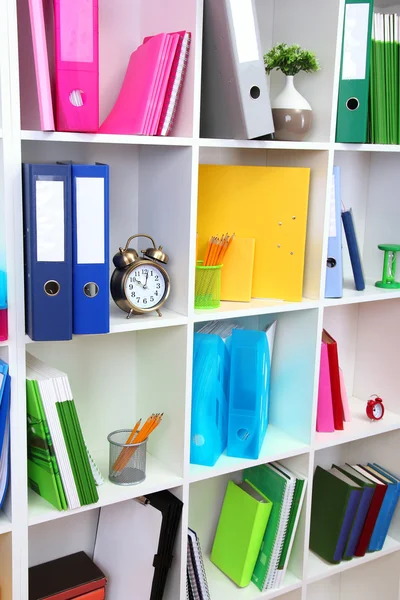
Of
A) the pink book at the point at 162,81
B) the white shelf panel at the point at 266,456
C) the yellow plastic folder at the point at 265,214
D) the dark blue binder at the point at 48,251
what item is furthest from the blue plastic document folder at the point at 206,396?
the pink book at the point at 162,81

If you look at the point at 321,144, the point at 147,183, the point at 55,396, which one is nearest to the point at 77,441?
the point at 55,396

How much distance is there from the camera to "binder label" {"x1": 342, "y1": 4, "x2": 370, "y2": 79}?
1.70 m

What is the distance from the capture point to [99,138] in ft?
4.59

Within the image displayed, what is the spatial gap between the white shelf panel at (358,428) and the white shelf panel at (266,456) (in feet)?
0.24

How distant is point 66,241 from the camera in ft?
4.43

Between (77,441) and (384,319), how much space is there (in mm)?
1095

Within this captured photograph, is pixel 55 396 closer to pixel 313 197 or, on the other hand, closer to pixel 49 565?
pixel 49 565

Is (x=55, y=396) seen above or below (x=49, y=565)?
above

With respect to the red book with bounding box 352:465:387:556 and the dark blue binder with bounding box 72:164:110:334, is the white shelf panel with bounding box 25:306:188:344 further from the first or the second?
the red book with bounding box 352:465:387:556

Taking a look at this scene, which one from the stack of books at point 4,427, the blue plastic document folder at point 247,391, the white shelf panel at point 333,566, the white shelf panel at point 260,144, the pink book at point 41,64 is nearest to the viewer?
the pink book at point 41,64

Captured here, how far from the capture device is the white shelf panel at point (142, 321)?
1499 mm

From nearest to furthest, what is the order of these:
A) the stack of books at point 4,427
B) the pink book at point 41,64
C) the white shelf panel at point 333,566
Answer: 1. the pink book at point 41,64
2. the stack of books at point 4,427
3. the white shelf panel at point 333,566

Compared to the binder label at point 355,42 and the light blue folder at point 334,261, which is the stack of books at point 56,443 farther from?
the binder label at point 355,42

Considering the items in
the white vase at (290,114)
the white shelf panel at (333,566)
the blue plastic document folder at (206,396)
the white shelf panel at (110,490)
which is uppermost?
the white vase at (290,114)
